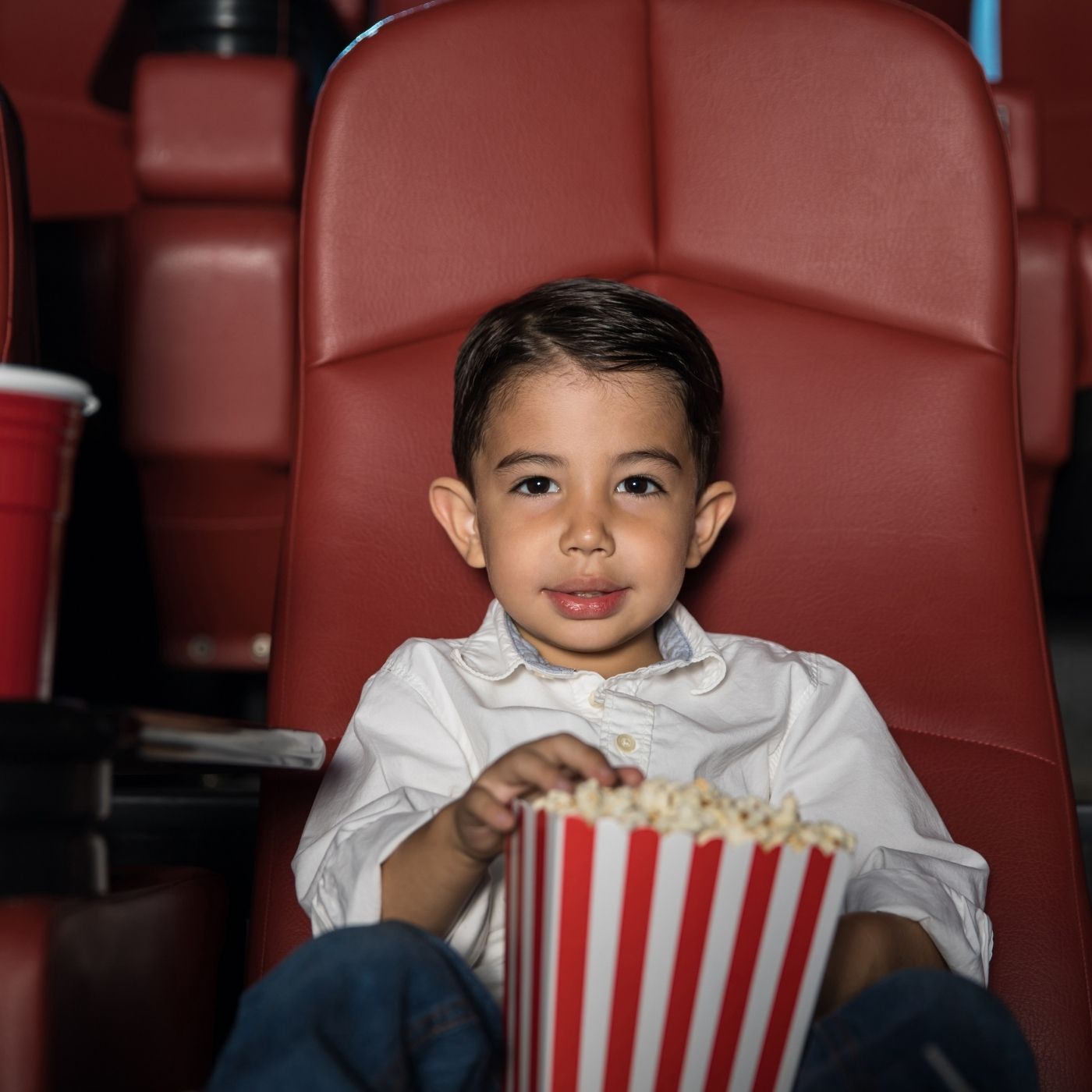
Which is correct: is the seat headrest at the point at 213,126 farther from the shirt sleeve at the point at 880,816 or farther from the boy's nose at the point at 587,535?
the shirt sleeve at the point at 880,816

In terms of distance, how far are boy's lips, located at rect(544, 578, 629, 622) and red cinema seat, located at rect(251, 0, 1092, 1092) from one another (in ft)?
0.46

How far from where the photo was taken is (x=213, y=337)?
4.92 feet

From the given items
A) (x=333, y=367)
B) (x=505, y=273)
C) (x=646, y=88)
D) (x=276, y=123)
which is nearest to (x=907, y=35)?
(x=646, y=88)

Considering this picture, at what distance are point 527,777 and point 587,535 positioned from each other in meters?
0.31

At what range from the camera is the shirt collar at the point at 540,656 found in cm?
107

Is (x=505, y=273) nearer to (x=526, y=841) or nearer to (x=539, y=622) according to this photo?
(x=539, y=622)

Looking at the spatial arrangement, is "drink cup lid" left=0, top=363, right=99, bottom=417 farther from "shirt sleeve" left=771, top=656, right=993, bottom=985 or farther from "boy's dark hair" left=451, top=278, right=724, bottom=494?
"shirt sleeve" left=771, top=656, right=993, bottom=985

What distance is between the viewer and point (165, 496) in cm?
157

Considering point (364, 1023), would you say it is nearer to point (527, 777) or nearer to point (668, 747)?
point (527, 777)

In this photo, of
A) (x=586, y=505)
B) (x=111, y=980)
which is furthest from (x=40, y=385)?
(x=586, y=505)

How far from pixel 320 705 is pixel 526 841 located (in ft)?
1.52

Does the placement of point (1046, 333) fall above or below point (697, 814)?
above

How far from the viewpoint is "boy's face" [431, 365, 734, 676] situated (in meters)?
1.04

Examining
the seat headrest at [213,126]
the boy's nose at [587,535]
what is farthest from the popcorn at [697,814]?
the seat headrest at [213,126]
